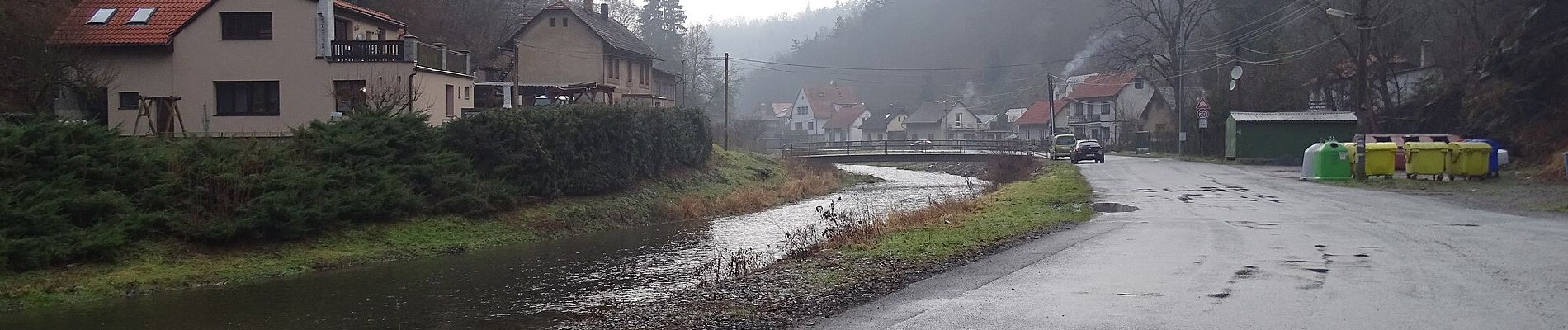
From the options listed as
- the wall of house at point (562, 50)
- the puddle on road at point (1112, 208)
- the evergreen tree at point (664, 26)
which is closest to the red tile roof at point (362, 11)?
the wall of house at point (562, 50)

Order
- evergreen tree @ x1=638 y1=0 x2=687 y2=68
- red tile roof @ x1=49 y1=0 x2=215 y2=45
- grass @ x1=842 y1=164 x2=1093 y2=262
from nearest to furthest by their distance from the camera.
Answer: grass @ x1=842 y1=164 x2=1093 y2=262, red tile roof @ x1=49 y1=0 x2=215 y2=45, evergreen tree @ x1=638 y1=0 x2=687 y2=68

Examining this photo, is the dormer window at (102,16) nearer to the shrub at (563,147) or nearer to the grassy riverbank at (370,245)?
the shrub at (563,147)

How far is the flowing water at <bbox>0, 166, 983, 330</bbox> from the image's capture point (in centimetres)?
1408

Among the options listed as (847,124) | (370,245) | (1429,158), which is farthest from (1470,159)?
(847,124)

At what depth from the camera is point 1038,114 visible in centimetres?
9788

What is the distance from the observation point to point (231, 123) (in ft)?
107

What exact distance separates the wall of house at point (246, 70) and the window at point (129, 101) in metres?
0.14

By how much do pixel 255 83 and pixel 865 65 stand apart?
10776 centimetres

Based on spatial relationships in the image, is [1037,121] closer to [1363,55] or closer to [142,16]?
[1363,55]

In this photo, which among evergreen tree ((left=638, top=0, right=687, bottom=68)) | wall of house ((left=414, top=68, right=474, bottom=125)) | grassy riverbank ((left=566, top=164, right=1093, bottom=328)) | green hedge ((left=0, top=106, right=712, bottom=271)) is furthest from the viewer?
evergreen tree ((left=638, top=0, right=687, bottom=68))

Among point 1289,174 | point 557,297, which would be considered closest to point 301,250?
point 557,297

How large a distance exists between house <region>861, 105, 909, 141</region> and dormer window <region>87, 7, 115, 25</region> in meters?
85.7

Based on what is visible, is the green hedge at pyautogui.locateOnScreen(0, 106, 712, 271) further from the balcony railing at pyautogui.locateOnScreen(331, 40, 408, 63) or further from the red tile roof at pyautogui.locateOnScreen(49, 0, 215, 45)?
the red tile roof at pyautogui.locateOnScreen(49, 0, 215, 45)

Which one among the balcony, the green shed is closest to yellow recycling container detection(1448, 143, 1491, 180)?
the green shed
